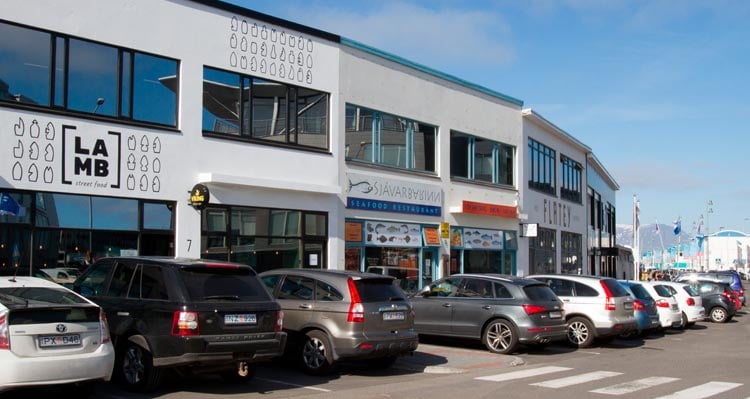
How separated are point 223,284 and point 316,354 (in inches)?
99.9

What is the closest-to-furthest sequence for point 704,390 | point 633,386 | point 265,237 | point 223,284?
1. point 223,284
2. point 704,390
3. point 633,386
4. point 265,237

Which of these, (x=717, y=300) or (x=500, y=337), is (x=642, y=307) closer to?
(x=500, y=337)

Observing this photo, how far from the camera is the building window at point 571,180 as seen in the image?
1532 inches

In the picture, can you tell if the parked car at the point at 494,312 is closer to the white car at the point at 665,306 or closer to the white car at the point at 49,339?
the white car at the point at 665,306

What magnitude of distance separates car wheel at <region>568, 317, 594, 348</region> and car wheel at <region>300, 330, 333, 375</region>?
7897 mm

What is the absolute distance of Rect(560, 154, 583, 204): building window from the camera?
3891 cm

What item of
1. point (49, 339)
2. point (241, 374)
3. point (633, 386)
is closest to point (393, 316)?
point (241, 374)

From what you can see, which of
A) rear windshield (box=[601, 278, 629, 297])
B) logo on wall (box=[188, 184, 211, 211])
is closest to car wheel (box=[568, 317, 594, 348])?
rear windshield (box=[601, 278, 629, 297])

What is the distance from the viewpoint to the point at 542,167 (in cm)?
3506

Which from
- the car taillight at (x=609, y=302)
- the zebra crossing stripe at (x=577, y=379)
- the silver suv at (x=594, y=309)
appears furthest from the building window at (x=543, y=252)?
the zebra crossing stripe at (x=577, y=379)

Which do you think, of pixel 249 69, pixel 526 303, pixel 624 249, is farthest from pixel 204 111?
pixel 624 249

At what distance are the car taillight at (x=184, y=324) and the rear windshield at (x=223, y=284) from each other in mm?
279

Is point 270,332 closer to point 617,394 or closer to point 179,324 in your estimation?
point 179,324

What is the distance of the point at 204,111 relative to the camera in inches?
730
